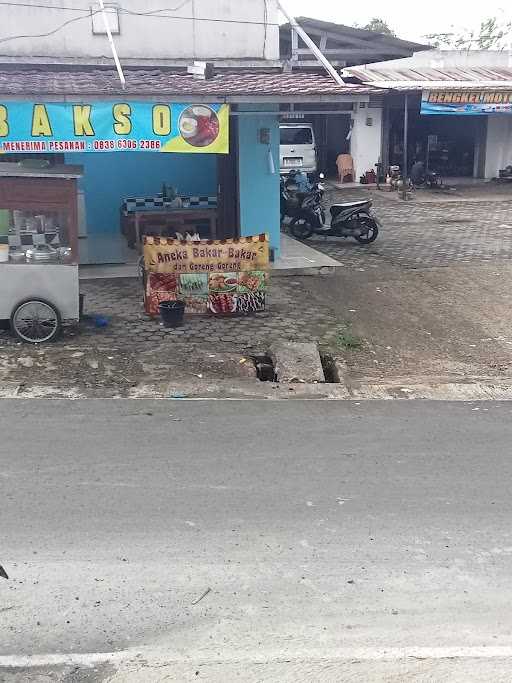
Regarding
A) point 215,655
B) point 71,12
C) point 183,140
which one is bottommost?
point 215,655

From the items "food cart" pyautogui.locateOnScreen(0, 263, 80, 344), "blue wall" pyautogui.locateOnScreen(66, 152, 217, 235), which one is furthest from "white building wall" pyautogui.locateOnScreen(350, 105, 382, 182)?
"food cart" pyautogui.locateOnScreen(0, 263, 80, 344)

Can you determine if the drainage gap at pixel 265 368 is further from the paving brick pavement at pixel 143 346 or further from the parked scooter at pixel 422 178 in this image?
the parked scooter at pixel 422 178

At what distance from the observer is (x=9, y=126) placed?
959 centimetres

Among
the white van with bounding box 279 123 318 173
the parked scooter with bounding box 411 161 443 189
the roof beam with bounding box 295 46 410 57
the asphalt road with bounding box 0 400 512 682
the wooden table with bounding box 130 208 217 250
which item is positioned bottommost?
the asphalt road with bounding box 0 400 512 682

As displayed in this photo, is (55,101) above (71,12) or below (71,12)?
below

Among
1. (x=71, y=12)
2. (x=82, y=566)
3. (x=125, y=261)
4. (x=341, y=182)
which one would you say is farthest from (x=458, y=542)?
(x=341, y=182)

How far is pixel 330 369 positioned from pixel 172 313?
234 cm

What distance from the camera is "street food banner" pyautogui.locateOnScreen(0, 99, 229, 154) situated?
9.59m

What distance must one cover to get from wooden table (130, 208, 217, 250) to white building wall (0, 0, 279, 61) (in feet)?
8.86

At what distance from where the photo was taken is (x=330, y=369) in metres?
8.66

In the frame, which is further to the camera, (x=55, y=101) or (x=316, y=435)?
(x=55, y=101)

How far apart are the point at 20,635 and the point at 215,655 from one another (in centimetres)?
103

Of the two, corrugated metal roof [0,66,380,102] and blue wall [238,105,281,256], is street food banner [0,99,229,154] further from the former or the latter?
blue wall [238,105,281,256]

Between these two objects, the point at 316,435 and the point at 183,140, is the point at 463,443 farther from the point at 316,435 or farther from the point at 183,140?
the point at 183,140
